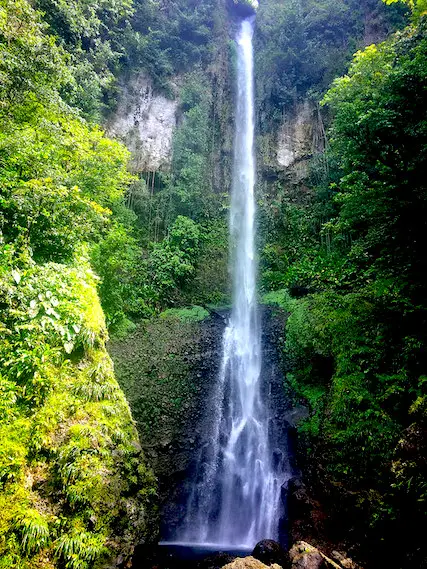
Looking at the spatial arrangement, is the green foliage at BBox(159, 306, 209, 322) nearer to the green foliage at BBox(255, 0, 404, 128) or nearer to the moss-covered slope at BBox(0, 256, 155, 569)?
the moss-covered slope at BBox(0, 256, 155, 569)

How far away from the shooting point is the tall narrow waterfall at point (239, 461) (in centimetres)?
917

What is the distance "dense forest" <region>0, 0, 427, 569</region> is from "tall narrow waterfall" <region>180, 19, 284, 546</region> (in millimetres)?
1257

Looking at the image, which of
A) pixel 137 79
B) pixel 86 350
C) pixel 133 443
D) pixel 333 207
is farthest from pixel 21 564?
pixel 137 79

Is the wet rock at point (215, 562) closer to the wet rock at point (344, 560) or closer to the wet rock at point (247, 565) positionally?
the wet rock at point (344, 560)

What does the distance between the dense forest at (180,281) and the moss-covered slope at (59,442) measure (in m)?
0.03

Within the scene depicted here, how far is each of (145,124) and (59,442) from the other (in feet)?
66.5

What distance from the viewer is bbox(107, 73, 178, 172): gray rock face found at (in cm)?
1992

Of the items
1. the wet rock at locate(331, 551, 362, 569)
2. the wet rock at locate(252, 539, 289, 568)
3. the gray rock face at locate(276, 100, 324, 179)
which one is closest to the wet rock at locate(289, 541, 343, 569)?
the wet rock at locate(331, 551, 362, 569)

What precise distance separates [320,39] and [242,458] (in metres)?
23.8

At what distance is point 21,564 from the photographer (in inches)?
154

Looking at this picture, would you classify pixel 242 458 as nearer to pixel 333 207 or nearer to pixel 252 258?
pixel 252 258

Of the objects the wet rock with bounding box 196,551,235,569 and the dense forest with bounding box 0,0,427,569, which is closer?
the dense forest with bounding box 0,0,427,569

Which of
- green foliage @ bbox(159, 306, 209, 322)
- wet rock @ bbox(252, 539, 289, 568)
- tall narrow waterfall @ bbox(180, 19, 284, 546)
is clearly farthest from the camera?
green foliage @ bbox(159, 306, 209, 322)

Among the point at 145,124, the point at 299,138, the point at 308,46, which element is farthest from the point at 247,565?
the point at 308,46
